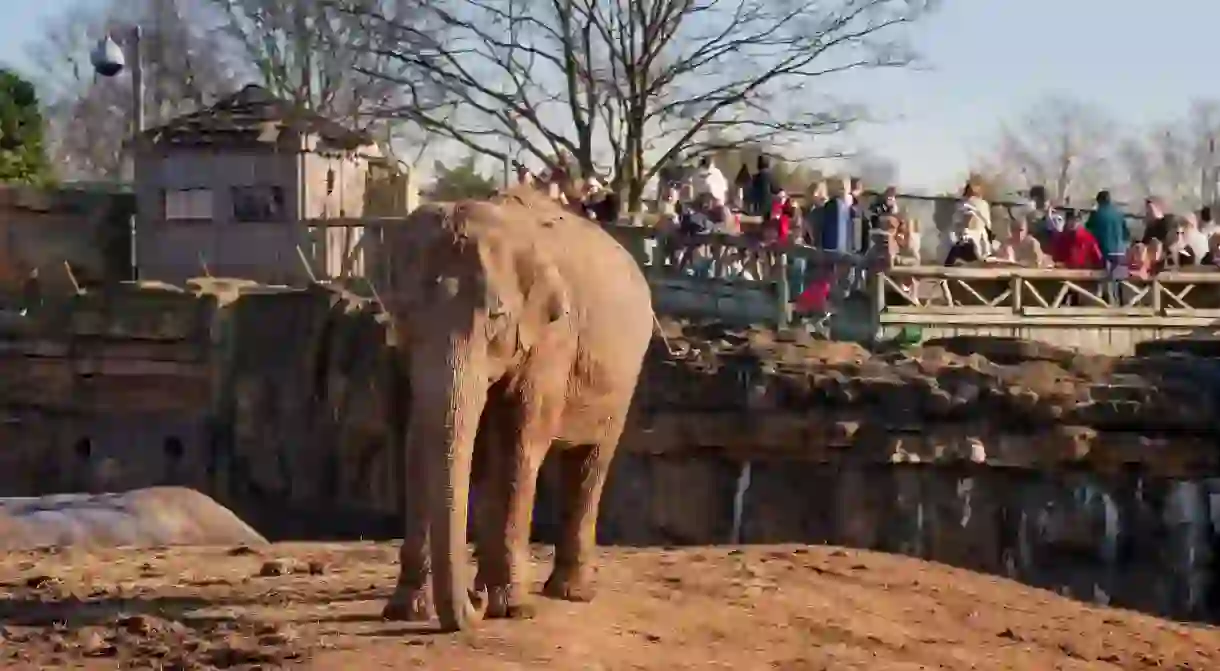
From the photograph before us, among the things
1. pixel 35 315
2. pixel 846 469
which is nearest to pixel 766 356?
pixel 846 469

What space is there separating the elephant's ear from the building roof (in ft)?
86.1

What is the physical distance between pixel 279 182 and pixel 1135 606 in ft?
68.0

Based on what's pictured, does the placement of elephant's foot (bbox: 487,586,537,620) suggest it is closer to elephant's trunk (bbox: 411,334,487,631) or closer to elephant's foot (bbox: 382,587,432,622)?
elephant's foot (bbox: 382,587,432,622)

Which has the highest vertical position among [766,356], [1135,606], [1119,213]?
[1119,213]

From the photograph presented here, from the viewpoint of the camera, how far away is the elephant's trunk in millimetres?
7668

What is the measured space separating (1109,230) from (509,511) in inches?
549

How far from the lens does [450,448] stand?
771cm

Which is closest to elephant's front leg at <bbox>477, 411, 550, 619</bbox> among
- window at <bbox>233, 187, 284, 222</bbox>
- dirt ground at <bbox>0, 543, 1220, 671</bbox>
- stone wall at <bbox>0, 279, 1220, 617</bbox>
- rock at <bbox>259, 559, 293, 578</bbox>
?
dirt ground at <bbox>0, 543, 1220, 671</bbox>

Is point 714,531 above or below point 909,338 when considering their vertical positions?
below

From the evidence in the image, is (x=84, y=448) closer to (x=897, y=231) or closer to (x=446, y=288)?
(x=897, y=231)

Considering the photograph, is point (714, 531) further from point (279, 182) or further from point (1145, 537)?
point (279, 182)

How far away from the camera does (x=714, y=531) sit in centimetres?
1978

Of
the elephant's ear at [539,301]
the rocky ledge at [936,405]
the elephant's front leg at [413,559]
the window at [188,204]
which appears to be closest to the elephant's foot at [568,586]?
the elephant's front leg at [413,559]

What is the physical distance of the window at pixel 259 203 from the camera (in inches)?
1334
